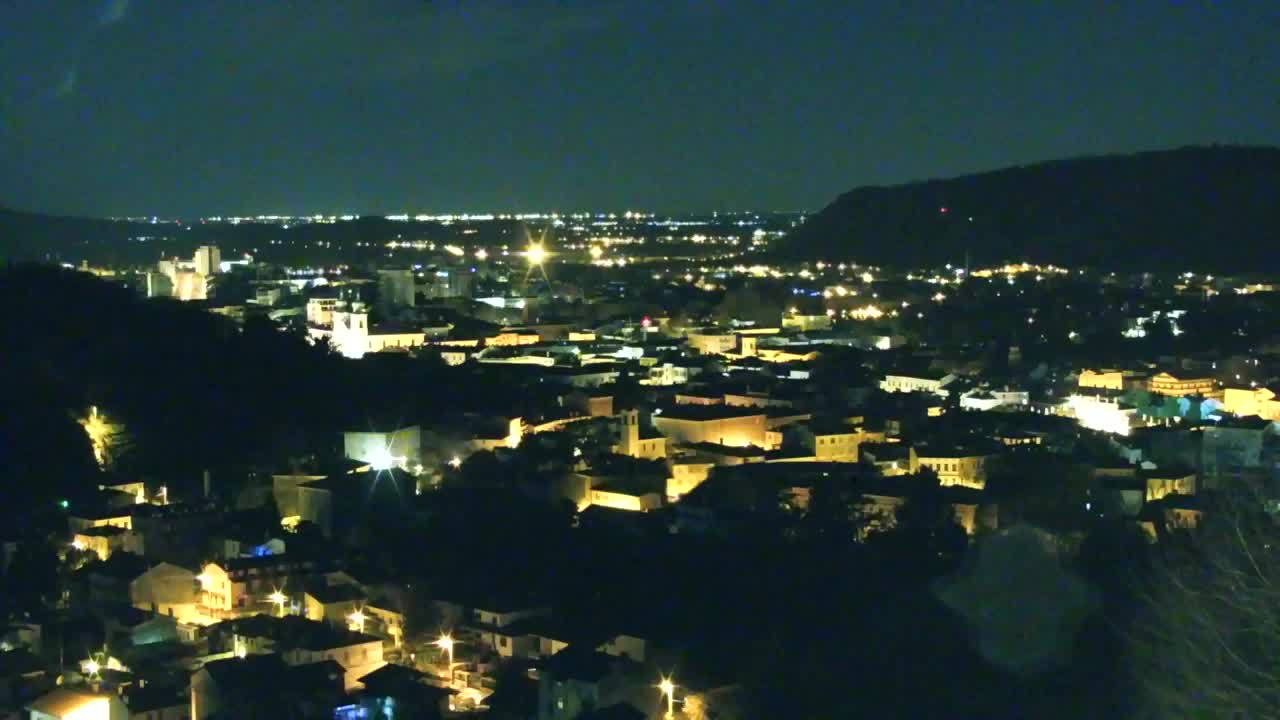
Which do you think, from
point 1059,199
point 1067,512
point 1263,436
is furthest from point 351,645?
point 1059,199

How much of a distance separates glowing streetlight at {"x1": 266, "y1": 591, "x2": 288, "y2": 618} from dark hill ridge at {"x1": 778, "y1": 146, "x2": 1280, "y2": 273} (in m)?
31.0

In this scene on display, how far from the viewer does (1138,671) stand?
27.6ft

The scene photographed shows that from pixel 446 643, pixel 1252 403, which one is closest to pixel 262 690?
pixel 446 643

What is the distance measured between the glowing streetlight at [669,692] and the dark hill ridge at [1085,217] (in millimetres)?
31067

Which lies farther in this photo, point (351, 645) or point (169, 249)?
point (169, 249)

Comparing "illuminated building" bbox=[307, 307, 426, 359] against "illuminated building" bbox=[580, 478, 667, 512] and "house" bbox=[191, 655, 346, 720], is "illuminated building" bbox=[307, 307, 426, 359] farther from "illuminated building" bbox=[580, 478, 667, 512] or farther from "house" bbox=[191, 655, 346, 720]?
"house" bbox=[191, 655, 346, 720]

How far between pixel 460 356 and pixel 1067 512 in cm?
892

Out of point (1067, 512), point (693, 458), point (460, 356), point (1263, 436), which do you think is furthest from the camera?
point (460, 356)

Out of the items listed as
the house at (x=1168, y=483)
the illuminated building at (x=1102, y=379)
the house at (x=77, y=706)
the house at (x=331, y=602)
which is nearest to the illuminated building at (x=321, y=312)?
the illuminated building at (x=1102, y=379)

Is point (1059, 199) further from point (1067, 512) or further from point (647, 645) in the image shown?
point (647, 645)

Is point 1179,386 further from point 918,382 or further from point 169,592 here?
point 169,592

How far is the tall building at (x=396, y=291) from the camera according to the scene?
83.9 feet

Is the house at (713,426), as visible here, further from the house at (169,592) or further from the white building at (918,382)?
the house at (169,592)

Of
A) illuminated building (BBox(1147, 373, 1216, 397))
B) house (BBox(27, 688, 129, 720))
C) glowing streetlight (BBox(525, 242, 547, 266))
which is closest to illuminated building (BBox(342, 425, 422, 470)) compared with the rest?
house (BBox(27, 688, 129, 720))
